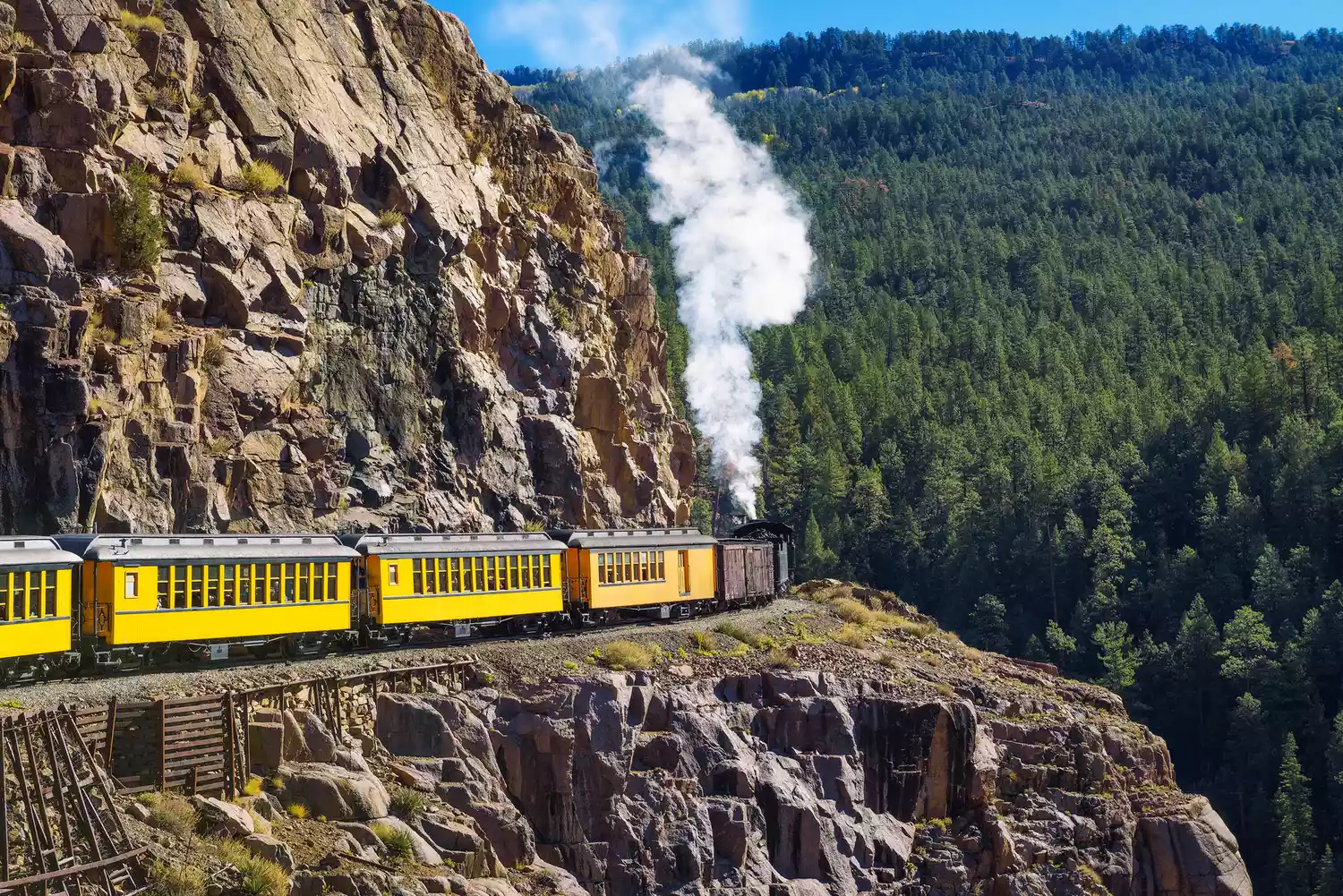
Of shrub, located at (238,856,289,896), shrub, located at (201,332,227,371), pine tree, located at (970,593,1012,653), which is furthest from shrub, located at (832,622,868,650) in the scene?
pine tree, located at (970,593,1012,653)

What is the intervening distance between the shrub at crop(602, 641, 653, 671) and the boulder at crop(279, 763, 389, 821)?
1020 cm

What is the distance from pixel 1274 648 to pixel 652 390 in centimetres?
3287

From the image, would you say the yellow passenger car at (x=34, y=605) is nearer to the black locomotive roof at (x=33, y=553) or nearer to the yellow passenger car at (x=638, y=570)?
the black locomotive roof at (x=33, y=553)

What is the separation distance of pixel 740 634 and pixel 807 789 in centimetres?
712

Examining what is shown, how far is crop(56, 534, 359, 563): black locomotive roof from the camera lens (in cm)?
2731

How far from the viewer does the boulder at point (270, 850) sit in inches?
853

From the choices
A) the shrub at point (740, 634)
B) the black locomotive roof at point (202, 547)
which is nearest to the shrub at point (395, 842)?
the black locomotive roof at point (202, 547)

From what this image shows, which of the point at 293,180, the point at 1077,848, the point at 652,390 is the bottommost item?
the point at 1077,848

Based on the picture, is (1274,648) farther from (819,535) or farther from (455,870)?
(455,870)

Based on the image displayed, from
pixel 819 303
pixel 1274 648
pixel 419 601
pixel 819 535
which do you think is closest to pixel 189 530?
pixel 419 601

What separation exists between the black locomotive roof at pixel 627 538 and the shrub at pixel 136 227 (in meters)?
12.9

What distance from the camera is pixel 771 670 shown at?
125ft

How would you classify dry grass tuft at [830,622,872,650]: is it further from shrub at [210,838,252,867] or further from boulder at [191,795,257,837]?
shrub at [210,838,252,867]

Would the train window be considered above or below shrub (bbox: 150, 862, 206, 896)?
above
